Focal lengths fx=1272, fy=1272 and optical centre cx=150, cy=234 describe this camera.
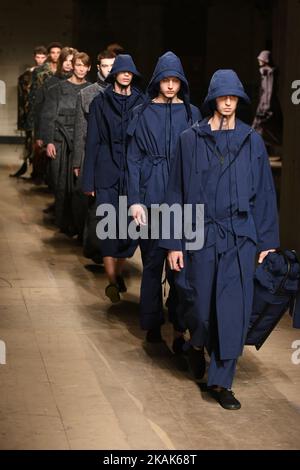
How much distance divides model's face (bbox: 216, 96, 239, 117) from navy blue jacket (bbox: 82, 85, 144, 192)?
2.64m

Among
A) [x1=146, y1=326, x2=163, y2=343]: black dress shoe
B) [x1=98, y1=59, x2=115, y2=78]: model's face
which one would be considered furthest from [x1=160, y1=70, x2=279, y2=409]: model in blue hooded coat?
[x1=98, y1=59, x2=115, y2=78]: model's face

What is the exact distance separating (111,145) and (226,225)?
2.90 m

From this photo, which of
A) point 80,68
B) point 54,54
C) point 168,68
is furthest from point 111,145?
point 54,54

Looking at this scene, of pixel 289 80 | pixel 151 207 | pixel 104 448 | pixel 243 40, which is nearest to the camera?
pixel 104 448

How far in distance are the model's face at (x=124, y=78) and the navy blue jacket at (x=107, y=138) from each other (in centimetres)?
12

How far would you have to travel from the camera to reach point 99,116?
9617 millimetres

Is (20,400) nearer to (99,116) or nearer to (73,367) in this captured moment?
(73,367)

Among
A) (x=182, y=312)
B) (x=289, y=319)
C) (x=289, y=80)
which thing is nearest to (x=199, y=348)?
(x=182, y=312)

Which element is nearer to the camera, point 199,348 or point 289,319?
point 199,348

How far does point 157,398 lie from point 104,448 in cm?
102

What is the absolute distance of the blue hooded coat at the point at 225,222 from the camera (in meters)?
6.85
